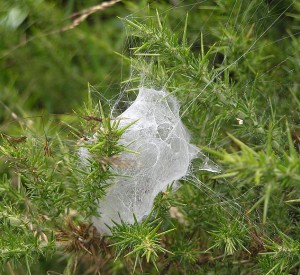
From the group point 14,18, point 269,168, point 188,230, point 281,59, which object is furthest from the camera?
point 14,18

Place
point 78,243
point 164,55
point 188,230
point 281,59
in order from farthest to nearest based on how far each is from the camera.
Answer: point 281,59, point 188,230, point 78,243, point 164,55

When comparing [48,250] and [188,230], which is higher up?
[48,250]

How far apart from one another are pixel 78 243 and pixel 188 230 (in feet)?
0.96

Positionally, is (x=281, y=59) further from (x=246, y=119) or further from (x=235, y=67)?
(x=246, y=119)

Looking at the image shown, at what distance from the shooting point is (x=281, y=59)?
60.4 inches

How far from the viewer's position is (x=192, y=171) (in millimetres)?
1283

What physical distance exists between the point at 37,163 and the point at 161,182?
0.92 ft

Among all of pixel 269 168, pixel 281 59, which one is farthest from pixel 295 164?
pixel 281 59

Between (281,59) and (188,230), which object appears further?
(281,59)

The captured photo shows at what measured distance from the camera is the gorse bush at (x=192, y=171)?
3.58 feet

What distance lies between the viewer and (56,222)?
1288 mm

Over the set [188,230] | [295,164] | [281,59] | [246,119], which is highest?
[295,164]

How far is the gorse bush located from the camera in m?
1.09

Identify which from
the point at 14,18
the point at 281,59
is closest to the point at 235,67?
the point at 281,59
